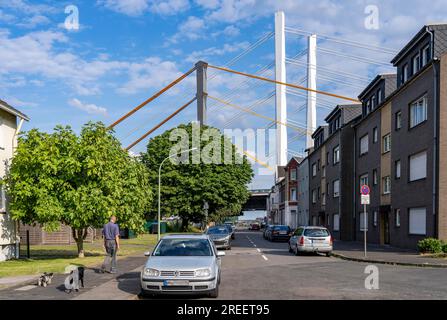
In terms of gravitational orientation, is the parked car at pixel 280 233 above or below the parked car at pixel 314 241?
below

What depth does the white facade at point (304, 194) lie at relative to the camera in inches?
2490

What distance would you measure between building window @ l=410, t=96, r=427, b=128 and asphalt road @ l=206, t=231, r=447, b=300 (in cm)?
964

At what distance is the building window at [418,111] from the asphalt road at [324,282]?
31.6 feet

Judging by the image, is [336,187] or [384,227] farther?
[336,187]

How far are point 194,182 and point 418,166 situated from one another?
2871 centimetres

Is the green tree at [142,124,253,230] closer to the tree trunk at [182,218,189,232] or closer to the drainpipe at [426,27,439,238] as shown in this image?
the tree trunk at [182,218,189,232]

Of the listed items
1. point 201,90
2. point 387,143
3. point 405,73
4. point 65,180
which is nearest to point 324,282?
point 65,180

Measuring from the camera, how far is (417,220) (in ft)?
86.6

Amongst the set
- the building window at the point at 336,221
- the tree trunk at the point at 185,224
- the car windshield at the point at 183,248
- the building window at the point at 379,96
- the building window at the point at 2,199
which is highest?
the building window at the point at 379,96

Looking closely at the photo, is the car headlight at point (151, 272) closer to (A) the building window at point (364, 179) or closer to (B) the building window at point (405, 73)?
(B) the building window at point (405, 73)

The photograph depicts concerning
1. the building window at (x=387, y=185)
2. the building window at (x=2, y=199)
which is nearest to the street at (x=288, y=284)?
the building window at (x=2, y=199)

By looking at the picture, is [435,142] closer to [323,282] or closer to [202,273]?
[323,282]

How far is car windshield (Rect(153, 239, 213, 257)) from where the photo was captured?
12.2m
